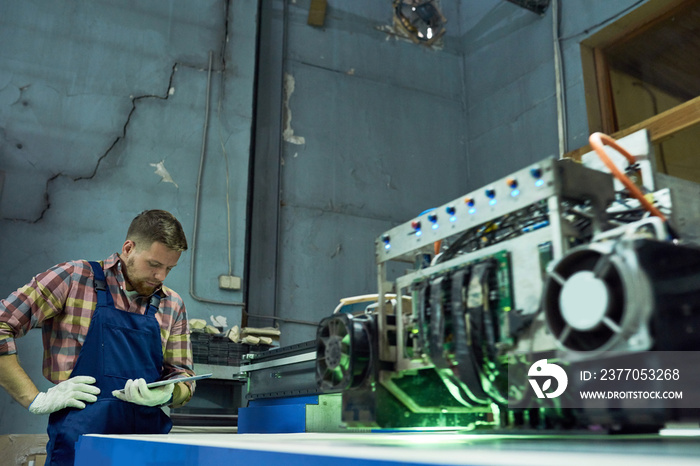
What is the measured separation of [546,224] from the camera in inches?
35.4

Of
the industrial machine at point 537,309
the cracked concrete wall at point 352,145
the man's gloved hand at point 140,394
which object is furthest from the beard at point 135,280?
the cracked concrete wall at point 352,145

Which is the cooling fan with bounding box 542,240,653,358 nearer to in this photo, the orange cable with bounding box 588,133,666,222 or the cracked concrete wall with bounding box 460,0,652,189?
the orange cable with bounding box 588,133,666,222

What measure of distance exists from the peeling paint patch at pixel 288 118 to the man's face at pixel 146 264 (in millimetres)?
2080

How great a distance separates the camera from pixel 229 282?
3.12 metres

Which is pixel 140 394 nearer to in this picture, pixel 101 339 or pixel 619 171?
pixel 101 339

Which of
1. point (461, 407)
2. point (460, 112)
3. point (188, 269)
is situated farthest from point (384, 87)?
point (461, 407)

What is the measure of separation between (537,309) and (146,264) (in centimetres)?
127

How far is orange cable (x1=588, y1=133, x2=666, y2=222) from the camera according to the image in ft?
2.71

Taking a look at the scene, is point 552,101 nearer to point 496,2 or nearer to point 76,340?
point 496,2

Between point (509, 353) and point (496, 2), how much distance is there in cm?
399

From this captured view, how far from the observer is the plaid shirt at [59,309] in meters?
1.60

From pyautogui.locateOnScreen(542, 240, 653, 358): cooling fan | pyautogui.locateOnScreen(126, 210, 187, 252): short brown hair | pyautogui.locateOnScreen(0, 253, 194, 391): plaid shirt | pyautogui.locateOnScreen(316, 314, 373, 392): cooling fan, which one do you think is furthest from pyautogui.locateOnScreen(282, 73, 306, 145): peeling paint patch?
pyautogui.locateOnScreen(542, 240, 653, 358): cooling fan

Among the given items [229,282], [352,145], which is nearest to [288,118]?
[352,145]

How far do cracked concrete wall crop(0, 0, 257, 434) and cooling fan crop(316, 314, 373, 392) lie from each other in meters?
2.11
